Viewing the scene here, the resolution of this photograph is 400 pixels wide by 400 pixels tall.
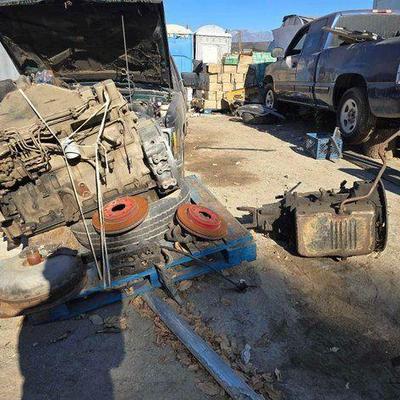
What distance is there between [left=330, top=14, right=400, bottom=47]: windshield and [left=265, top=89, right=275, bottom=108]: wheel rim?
10.5ft

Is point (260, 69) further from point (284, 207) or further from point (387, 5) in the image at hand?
point (284, 207)

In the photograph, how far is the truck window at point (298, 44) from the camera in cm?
719

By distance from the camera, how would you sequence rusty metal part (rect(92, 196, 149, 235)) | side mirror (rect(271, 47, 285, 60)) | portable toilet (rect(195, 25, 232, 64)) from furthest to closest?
1. portable toilet (rect(195, 25, 232, 64))
2. side mirror (rect(271, 47, 285, 60))
3. rusty metal part (rect(92, 196, 149, 235))

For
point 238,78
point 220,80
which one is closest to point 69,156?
point 220,80

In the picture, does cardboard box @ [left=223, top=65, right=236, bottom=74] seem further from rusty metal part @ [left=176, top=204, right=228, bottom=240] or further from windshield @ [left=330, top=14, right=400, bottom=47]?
rusty metal part @ [left=176, top=204, right=228, bottom=240]

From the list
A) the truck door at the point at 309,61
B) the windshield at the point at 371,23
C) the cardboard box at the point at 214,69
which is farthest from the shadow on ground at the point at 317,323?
the cardboard box at the point at 214,69

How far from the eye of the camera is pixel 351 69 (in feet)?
16.9

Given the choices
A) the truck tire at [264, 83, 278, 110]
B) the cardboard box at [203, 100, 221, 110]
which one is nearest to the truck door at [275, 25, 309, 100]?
the truck tire at [264, 83, 278, 110]

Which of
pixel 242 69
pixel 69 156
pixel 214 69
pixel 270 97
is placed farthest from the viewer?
pixel 242 69

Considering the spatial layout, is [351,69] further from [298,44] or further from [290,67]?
[298,44]

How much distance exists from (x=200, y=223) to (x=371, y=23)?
5518 millimetres

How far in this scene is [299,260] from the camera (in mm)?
2824

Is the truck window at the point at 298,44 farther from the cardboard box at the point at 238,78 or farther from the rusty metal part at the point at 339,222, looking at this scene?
the rusty metal part at the point at 339,222

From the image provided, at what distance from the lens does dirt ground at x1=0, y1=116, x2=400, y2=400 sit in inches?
71.1
